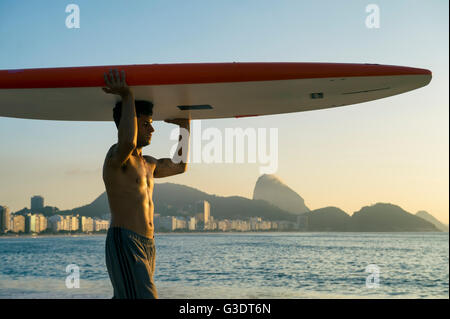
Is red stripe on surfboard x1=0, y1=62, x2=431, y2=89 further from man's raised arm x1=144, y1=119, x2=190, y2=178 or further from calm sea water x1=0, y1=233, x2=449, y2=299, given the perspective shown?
calm sea water x1=0, y1=233, x2=449, y2=299

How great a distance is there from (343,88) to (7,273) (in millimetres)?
40520

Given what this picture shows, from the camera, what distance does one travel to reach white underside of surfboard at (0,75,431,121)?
3947 mm

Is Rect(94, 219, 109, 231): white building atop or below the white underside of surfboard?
below

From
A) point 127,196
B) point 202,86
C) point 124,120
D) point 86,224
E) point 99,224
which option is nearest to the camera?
point 124,120

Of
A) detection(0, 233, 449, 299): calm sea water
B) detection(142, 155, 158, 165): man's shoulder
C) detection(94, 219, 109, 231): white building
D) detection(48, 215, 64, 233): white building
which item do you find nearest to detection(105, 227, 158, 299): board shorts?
detection(142, 155, 158, 165): man's shoulder

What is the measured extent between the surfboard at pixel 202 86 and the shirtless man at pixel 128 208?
0.37 meters

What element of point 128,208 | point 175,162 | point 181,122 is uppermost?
point 181,122

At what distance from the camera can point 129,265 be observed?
11.0 ft

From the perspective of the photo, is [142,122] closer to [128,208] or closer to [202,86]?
[202,86]

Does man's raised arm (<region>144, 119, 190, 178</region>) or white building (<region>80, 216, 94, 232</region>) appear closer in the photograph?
man's raised arm (<region>144, 119, 190, 178</region>)

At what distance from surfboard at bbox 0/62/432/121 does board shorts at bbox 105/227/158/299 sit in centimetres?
113

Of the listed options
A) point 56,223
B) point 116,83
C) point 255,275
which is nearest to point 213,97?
point 116,83

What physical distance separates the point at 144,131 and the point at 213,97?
2.58ft

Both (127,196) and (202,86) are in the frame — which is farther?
(202,86)
